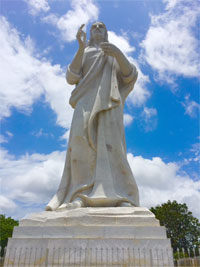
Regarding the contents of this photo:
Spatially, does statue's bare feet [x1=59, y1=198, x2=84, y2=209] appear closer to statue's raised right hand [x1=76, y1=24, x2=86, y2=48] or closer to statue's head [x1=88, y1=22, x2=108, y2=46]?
statue's raised right hand [x1=76, y1=24, x2=86, y2=48]

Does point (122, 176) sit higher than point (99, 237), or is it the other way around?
point (122, 176)

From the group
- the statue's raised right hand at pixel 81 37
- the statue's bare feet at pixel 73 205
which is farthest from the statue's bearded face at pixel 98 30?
the statue's bare feet at pixel 73 205

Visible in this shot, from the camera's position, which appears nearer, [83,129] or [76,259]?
[76,259]

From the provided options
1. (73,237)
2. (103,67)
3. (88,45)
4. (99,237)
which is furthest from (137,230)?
(88,45)

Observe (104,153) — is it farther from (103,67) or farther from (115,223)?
(103,67)

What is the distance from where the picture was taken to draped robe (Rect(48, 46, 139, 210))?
7551mm

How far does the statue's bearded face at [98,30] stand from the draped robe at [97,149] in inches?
54.4

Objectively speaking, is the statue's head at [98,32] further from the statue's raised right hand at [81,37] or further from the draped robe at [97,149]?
the draped robe at [97,149]

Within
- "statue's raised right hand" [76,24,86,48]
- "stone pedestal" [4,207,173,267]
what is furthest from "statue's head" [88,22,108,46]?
"stone pedestal" [4,207,173,267]

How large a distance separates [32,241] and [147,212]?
10.2 feet

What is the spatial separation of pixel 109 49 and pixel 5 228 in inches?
1705

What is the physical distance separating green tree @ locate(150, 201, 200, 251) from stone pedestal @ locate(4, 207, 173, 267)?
Result: 32786 mm

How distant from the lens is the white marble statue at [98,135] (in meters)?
7.54

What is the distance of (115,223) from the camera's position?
6.39 m
